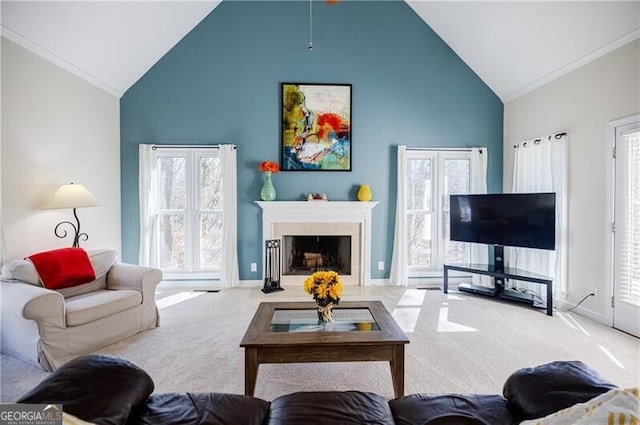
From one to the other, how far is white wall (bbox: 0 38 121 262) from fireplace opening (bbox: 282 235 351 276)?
268 centimetres

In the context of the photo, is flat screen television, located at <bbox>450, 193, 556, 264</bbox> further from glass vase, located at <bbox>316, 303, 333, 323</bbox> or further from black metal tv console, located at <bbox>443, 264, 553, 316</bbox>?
glass vase, located at <bbox>316, 303, 333, 323</bbox>

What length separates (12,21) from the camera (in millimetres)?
3199

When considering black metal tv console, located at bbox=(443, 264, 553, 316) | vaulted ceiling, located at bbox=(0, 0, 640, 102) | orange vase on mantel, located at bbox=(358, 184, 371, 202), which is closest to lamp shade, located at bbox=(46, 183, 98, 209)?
vaulted ceiling, located at bbox=(0, 0, 640, 102)

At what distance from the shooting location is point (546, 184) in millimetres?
4340

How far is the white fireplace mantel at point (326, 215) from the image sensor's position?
16.6 feet

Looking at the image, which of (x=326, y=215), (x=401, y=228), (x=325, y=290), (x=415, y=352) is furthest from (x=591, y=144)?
(x=325, y=290)

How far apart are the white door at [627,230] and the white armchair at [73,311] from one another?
4.95m

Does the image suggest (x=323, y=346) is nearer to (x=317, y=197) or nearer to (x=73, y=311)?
(x=73, y=311)

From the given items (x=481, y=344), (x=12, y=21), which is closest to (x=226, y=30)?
(x=12, y=21)

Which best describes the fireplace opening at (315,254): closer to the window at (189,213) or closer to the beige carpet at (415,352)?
the window at (189,213)

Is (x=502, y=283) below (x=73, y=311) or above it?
below

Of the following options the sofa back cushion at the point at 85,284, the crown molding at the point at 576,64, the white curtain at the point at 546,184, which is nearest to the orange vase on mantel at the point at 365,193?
the white curtain at the point at 546,184

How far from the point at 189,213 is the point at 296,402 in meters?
4.32

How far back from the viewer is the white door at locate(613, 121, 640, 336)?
3299mm
